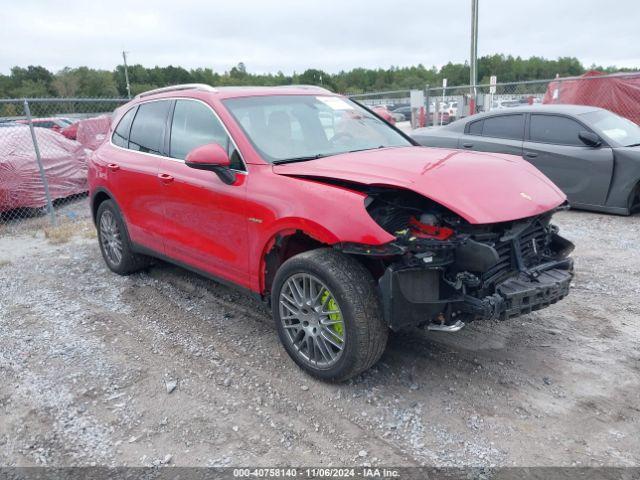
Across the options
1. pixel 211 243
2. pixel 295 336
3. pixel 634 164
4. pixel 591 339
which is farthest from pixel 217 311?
pixel 634 164

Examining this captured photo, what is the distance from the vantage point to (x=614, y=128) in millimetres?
7527

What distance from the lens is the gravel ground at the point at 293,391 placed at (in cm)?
291

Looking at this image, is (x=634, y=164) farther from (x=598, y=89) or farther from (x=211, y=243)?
(x=598, y=89)

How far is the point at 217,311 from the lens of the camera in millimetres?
4770

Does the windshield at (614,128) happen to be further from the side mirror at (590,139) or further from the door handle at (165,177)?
the door handle at (165,177)

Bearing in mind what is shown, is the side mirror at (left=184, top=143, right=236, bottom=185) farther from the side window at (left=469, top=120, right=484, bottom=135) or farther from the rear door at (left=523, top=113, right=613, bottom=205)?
the side window at (left=469, top=120, right=484, bottom=135)

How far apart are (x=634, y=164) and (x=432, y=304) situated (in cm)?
525

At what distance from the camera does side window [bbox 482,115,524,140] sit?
801 centimetres

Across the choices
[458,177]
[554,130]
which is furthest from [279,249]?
[554,130]

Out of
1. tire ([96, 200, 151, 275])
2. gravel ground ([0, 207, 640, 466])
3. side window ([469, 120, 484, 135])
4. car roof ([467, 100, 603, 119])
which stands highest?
car roof ([467, 100, 603, 119])

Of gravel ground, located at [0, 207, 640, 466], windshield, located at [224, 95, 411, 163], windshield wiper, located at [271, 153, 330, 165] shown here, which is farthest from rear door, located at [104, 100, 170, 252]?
windshield wiper, located at [271, 153, 330, 165]

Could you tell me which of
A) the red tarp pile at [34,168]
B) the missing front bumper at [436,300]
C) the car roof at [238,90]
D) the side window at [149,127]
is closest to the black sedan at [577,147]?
the car roof at [238,90]

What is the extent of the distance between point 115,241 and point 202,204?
A: 6.57ft

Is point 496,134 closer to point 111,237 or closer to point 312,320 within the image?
point 111,237
